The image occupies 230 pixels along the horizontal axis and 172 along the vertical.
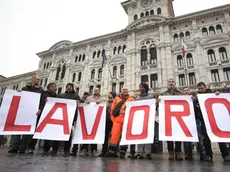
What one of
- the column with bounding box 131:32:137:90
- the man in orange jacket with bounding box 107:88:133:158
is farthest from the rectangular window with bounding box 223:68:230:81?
the man in orange jacket with bounding box 107:88:133:158

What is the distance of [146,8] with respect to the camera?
21.0 metres

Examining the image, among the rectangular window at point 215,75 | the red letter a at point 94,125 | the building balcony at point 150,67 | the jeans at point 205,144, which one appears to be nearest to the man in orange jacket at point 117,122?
the red letter a at point 94,125

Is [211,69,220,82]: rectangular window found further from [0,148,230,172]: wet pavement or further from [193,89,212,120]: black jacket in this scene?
[0,148,230,172]: wet pavement

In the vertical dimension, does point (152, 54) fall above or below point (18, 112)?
above

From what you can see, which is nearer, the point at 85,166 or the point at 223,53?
the point at 85,166

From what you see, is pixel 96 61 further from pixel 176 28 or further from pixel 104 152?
pixel 104 152

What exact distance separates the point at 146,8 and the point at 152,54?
847cm

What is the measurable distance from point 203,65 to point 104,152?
13.9 m

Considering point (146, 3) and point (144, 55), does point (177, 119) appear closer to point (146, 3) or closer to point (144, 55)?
point (144, 55)

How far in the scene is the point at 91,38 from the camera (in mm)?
21234

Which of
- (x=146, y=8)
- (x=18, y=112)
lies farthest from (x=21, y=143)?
(x=146, y=8)

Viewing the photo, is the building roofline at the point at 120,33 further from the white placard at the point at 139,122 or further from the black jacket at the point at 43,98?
the black jacket at the point at 43,98

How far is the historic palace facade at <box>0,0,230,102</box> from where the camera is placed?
1441cm

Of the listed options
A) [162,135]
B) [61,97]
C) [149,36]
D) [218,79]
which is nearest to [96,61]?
[149,36]
